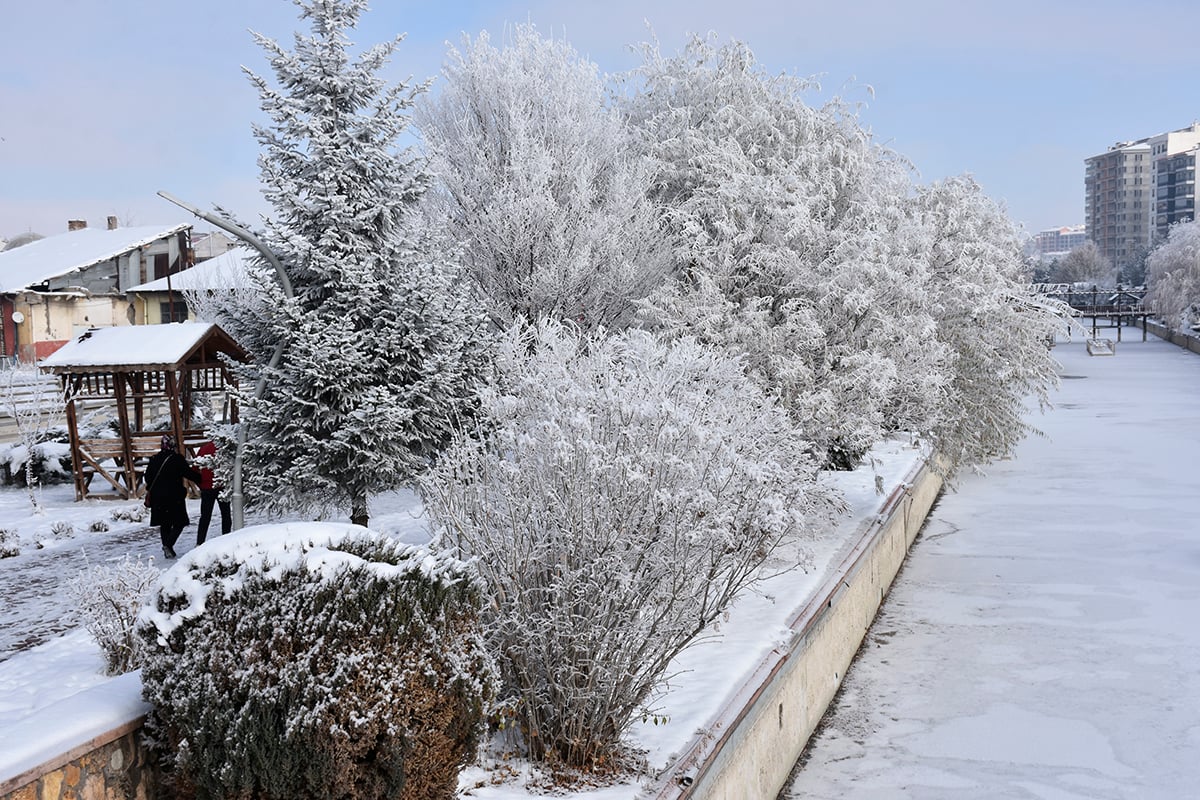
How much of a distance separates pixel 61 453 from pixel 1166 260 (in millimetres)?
82569

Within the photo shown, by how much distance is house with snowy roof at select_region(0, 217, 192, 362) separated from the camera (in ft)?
125

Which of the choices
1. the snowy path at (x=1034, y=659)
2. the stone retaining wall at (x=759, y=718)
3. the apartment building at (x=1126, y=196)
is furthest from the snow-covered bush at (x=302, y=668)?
the apartment building at (x=1126, y=196)

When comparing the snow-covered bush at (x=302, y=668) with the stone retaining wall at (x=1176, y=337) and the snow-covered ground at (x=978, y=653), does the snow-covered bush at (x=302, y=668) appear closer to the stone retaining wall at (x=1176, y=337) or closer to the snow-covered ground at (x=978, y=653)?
the snow-covered ground at (x=978, y=653)

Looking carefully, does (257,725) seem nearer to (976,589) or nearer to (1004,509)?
(976,589)

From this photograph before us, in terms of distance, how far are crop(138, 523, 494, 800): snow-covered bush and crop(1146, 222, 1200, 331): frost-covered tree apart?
81.5 m

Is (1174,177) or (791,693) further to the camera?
(1174,177)

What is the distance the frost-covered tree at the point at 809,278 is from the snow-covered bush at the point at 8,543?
9.63 metres

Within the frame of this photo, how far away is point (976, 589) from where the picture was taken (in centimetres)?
1731

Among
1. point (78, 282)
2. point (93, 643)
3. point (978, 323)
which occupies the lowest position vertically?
point (93, 643)

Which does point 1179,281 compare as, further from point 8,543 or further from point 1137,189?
point 1137,189

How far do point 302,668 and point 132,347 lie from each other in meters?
14.0

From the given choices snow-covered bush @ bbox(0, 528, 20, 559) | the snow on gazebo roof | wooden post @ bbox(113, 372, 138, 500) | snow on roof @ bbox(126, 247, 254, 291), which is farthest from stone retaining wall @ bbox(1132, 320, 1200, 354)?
snow-covered bush @ bbox(0, 528, 20, 559)

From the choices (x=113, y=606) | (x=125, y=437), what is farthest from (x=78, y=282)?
(x=113, y=606)

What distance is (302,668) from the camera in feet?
16.5
